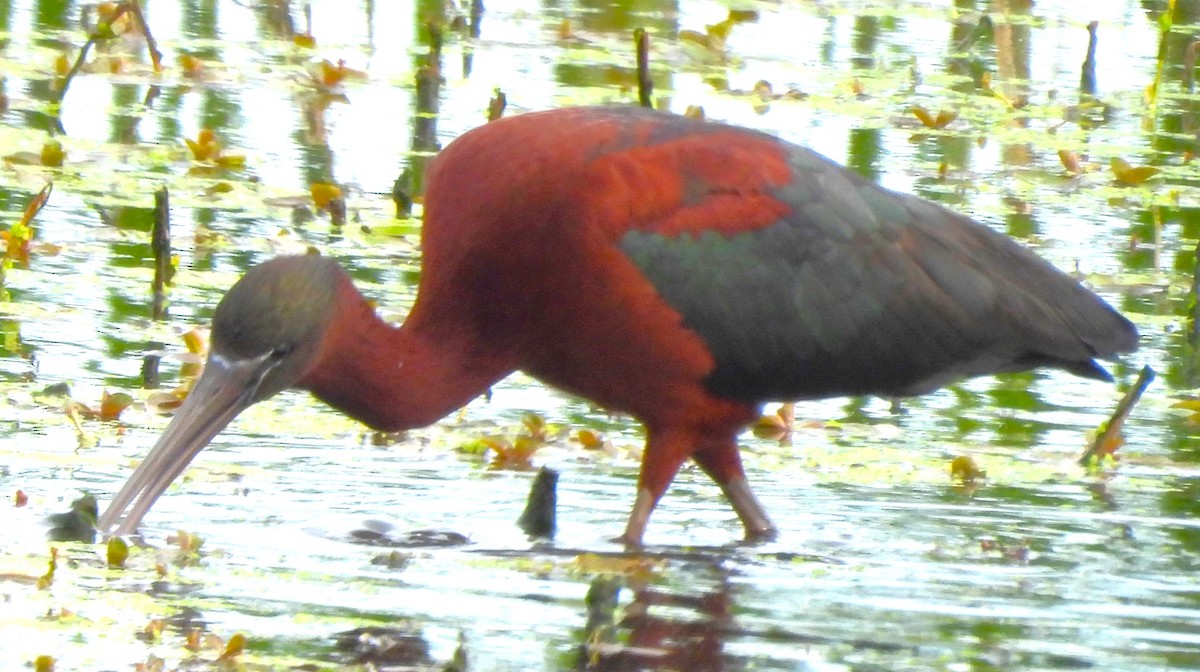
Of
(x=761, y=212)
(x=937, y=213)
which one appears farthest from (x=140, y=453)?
(x=937, y=213)

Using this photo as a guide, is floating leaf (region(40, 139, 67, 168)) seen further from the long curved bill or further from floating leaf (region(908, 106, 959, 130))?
floating leaf (region(908, 106, 959, 130))

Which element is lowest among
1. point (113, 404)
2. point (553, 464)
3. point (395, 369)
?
point (553, 464)

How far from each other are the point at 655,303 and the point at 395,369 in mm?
635

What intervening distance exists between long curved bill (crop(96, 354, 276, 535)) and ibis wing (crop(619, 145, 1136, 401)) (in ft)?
3.45

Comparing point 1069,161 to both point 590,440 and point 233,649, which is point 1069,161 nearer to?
point 590,440

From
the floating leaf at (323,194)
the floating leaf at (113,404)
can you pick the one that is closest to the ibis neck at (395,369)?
the floating leaf at (113,404)

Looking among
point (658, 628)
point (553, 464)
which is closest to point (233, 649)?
point (658, 628)

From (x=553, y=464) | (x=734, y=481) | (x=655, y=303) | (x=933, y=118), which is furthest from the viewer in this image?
(x=933, y=118)

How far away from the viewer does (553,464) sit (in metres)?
6.53

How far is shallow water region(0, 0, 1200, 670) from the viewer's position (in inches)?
197

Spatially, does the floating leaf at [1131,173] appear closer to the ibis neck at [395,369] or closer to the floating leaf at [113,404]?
the ibis neck at [395,369]

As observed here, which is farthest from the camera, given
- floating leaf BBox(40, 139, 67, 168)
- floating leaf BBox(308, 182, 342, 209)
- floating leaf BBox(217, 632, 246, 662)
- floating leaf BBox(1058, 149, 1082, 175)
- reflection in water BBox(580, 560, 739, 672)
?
floating leaf BBox(1058, 149, 1082, 175)

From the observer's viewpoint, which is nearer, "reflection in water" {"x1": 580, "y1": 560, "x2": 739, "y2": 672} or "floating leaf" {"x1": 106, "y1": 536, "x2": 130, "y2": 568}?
"reflection in water" {"x1": 580, "y1": 560, "x2": 739, "y2": 672}

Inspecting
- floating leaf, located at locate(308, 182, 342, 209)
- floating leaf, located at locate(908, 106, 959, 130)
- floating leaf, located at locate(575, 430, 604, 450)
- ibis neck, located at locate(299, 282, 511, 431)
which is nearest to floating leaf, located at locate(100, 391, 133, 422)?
ibis neck, located at locate(299, 282, 511, 431)
